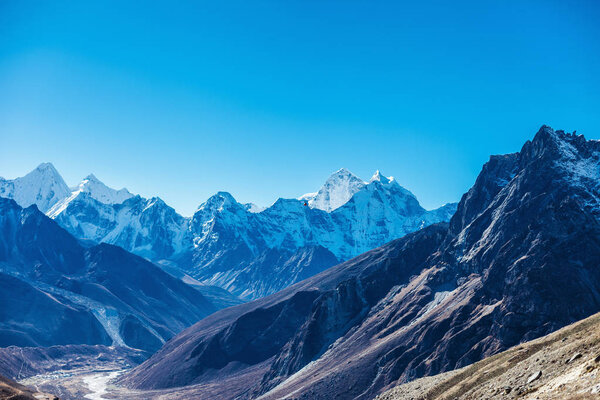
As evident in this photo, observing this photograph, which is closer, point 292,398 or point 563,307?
point 563,307

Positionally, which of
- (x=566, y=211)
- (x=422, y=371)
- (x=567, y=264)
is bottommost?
(x=422, y=371)

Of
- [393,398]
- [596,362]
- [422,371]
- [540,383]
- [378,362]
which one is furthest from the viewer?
[378,362]

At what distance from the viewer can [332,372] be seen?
189000mm

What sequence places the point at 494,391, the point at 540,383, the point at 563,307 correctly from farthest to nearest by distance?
the point at 563,307 < the point at 494,391 < the point at 540,383

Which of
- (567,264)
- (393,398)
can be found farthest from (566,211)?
(393,398)

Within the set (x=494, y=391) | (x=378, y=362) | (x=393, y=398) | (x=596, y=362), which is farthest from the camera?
(x=378, y=362)

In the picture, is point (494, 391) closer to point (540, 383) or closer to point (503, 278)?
point (540, 383)

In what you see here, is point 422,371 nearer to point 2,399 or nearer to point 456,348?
point 456,348

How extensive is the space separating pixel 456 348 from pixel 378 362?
26.2 metres

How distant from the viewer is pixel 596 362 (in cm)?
4022

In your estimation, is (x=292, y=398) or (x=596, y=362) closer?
(x=596, y=362)

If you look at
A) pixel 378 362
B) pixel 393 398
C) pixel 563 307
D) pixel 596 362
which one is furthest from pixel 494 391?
pixel 378 362

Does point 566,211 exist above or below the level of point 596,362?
above

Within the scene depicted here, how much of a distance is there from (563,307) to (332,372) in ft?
253
